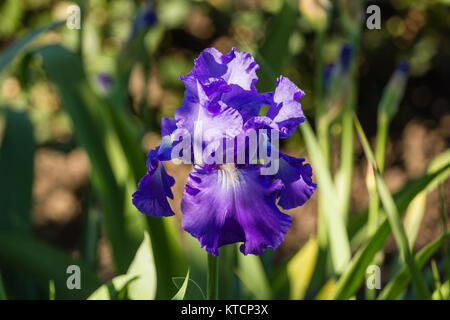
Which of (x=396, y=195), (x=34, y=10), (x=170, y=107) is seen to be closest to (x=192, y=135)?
(x=396, y=195)

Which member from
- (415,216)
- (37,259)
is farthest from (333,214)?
(37,259)

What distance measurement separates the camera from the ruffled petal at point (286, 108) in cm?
46

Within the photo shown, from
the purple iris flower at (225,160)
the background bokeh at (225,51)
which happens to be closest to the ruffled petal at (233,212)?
the purple iris flower at (225,160)

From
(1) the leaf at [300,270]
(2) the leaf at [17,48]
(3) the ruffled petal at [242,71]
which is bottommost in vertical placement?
(1) the leaf at [300,270]

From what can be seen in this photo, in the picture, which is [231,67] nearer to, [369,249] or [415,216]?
[369,249]

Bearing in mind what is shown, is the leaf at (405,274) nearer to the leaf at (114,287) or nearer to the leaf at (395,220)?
the leaf at (395,220)

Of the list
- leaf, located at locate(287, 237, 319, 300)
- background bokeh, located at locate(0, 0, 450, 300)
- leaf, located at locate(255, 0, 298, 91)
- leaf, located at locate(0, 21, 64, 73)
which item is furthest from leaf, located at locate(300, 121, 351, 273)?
background bokeh, located at locate(0, 0, 450, 300)

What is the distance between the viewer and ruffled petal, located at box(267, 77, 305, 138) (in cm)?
46

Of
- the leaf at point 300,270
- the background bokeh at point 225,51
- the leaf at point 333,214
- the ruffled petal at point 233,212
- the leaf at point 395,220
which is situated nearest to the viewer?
the ruffled petal at point 233,212

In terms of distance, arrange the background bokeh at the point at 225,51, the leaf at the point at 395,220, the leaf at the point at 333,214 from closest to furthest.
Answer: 1. the leaf at the point at 395,220
2. the leaf at the point at 333,214
3. the background bokeh at the point at 225,51

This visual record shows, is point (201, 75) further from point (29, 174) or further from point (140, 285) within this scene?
point (29, 174)

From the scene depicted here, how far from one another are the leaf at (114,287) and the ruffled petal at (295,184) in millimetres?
193

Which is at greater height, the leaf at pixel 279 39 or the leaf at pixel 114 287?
the leaf at pixel 279 39
